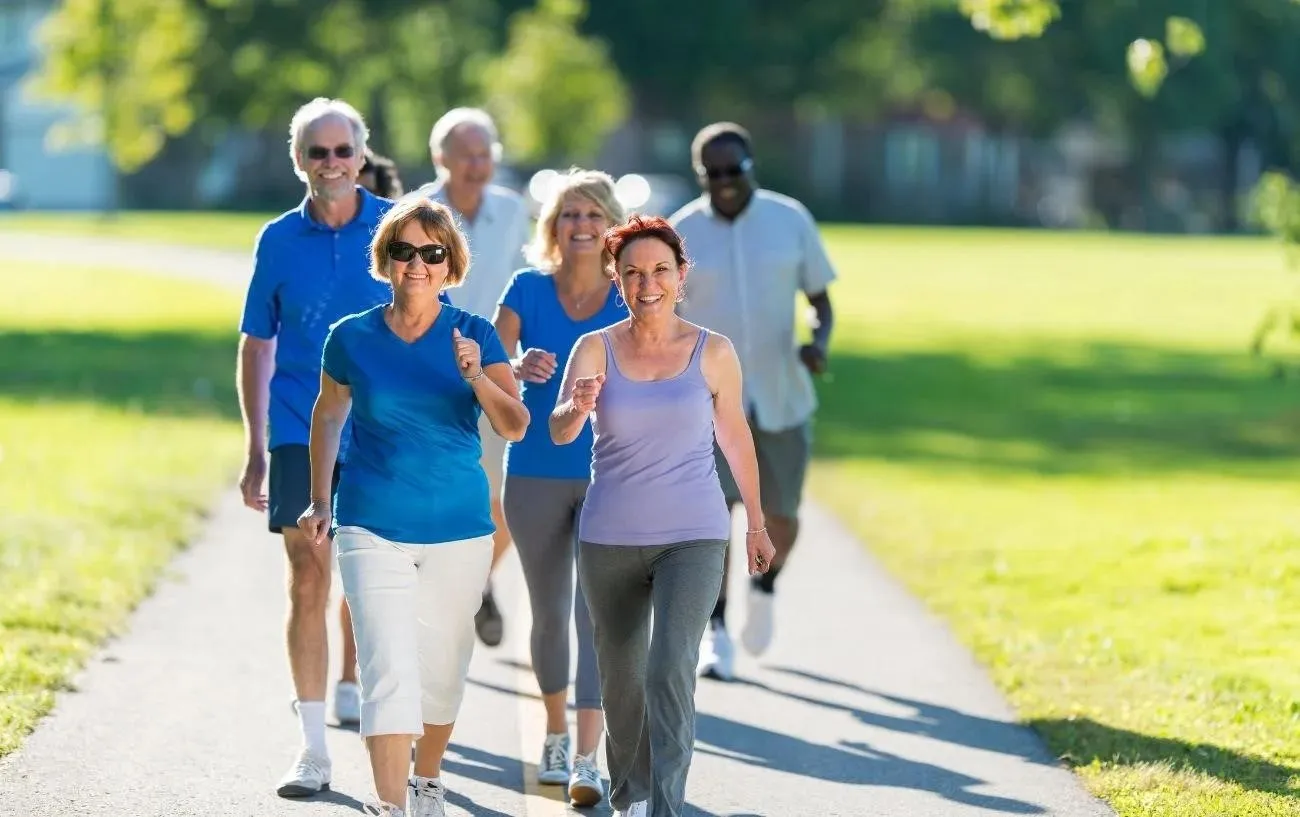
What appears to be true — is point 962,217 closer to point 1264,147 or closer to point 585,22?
point 1264,147

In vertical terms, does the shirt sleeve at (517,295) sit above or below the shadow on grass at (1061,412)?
above

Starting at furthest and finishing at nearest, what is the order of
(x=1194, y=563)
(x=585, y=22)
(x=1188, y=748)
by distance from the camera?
(x=585, y=22), (x=1194, y=563), (x=1188, y=748)

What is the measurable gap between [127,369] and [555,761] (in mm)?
19260

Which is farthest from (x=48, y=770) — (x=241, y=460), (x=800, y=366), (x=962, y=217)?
(x=962, y=217)

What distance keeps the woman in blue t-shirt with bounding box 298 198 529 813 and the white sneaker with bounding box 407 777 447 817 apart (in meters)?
0.20

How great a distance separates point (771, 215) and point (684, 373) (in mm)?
3214

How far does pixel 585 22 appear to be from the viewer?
78062 mm

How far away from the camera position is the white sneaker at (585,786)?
23.3 ft

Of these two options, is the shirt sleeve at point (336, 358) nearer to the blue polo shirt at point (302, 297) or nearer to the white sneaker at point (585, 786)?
the blue polo shirt at point (302, 297)

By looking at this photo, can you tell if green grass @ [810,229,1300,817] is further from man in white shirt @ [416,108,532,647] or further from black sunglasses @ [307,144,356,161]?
black sunglasses @ [307,144,356,161]

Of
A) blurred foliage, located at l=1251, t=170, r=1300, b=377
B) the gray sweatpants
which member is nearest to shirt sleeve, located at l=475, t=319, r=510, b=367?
the gray sweatpants

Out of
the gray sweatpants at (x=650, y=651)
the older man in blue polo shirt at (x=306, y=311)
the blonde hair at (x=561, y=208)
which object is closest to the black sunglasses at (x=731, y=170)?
the blonde hair at (x=561, y=208)

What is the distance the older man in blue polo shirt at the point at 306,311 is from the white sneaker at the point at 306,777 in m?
0.04

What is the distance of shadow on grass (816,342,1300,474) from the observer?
19578 mm
